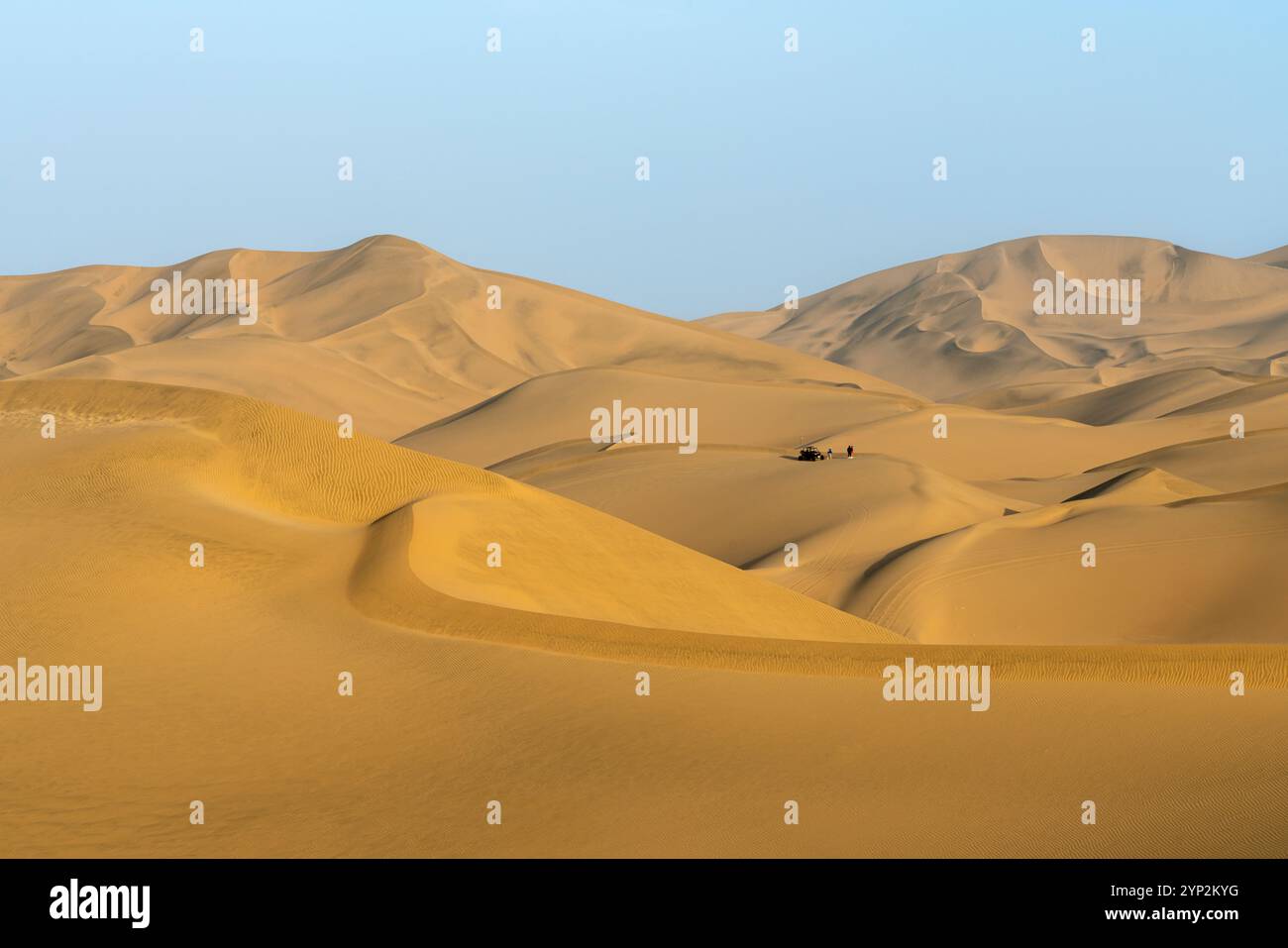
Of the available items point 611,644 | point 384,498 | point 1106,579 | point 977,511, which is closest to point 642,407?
point 977,511

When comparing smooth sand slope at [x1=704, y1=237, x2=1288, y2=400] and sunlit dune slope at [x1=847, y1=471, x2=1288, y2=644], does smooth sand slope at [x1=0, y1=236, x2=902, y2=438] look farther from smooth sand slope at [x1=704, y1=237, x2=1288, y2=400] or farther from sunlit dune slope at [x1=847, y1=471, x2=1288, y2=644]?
sunlit dune slope at [x1=847, y1=471, x2=1288, y2=644]

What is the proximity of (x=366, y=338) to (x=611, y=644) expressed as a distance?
82.9 m

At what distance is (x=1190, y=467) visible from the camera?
139 feet

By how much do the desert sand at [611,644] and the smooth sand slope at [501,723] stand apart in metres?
0.04

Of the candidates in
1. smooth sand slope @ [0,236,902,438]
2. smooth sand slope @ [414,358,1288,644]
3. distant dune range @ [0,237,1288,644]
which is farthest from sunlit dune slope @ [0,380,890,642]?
smooth sand slope @ [0,236,902,438]

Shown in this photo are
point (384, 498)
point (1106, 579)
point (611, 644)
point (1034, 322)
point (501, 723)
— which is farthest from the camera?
point (1034, 322)

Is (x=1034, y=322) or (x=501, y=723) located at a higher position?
(x=1034, y=322)

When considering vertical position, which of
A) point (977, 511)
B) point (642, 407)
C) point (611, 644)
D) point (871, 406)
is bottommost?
point (611, 644)

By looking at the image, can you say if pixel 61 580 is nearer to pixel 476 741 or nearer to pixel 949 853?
pixel 476 741

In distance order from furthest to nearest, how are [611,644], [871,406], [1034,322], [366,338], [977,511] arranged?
1. [1034,322]
2. [366,338]
3. [871,406]
4. [977,511]
5. [611,644]

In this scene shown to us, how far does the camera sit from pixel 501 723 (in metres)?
11.4

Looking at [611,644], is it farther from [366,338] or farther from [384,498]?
[366,338]
